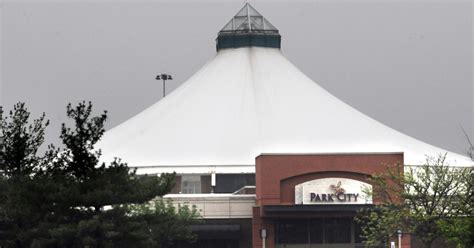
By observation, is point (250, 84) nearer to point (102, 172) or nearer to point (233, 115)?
point (233, 115)

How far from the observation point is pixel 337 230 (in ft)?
259

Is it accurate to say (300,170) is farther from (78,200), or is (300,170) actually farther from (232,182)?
(78,200)

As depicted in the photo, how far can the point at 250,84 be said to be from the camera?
100938 millimetres

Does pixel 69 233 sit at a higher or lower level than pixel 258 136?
lower

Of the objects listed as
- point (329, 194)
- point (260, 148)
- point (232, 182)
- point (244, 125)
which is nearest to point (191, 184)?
point (232, 182)

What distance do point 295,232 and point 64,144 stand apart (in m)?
21.0

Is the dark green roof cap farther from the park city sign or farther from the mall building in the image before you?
the park city sign

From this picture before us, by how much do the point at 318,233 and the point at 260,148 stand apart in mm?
16267

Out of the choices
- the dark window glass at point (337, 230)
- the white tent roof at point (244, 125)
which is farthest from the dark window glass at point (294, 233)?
the white tent roof at point (244, 125)

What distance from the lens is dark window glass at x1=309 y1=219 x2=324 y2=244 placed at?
78.7 meters

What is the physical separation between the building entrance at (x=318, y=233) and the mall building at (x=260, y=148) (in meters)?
0.04

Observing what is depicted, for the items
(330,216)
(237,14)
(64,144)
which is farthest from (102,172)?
(237,14)

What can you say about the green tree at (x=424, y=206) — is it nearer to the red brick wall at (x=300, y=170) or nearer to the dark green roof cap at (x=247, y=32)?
the red brick wall at (x=300, y=170)

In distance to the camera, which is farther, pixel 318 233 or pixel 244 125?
pixel 244 125
